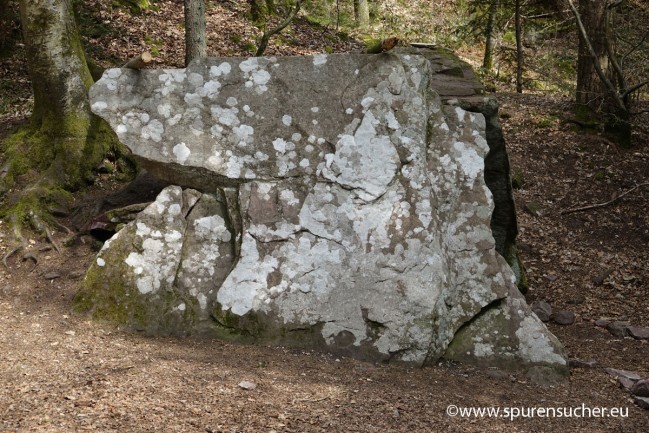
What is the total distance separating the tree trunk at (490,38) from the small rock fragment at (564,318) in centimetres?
963

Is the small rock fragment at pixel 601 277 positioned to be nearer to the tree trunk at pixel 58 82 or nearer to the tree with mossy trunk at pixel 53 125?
the tree with mossy trunk at pixel 53 125

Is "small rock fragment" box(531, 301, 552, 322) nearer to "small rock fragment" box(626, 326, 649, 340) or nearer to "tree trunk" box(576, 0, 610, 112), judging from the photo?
"small rock fragment" box(626, 326, 649, 340)

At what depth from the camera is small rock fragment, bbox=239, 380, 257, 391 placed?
4.36m

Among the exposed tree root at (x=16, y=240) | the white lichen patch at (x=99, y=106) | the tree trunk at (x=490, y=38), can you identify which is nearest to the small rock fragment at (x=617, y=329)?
the white lichen patch at (x=99, y=106)

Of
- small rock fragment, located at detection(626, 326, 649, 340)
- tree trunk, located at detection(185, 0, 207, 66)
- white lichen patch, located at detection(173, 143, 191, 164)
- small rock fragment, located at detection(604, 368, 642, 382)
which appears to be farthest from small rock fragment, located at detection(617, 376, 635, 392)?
tree trunk, located at detection(185, 0, 207, 66)

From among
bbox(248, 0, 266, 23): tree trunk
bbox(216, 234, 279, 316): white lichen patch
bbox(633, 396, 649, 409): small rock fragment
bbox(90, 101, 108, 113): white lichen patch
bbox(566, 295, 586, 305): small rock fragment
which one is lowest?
bbox(566, 295, 586, 305): small rock fragment

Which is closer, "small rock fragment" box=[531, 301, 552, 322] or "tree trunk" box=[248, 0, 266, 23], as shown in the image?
"small rock fragment" box=[531, 301, 552, 322]

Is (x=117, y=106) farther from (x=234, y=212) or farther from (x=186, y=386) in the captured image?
(x=186, y=386)

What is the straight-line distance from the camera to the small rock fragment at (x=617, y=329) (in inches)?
261

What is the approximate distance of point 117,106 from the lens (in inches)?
225

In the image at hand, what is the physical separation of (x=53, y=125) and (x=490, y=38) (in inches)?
498

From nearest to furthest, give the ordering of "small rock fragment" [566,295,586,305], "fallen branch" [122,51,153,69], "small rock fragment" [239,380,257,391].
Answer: "small rock fragment" [239,380,257,391] → "fallen branch" [122,51,153,69] → "small rock fragment" [566,295,586,305]

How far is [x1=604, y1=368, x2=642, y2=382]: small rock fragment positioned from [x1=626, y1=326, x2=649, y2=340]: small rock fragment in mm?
1089

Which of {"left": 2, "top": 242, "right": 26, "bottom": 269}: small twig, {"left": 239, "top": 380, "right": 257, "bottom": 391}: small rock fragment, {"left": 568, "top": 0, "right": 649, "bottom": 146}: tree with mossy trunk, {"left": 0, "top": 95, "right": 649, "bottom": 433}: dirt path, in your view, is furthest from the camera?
{"left": 568, "top": 0, "right": 649, "bottom": 146}: tree with mossy trunk
